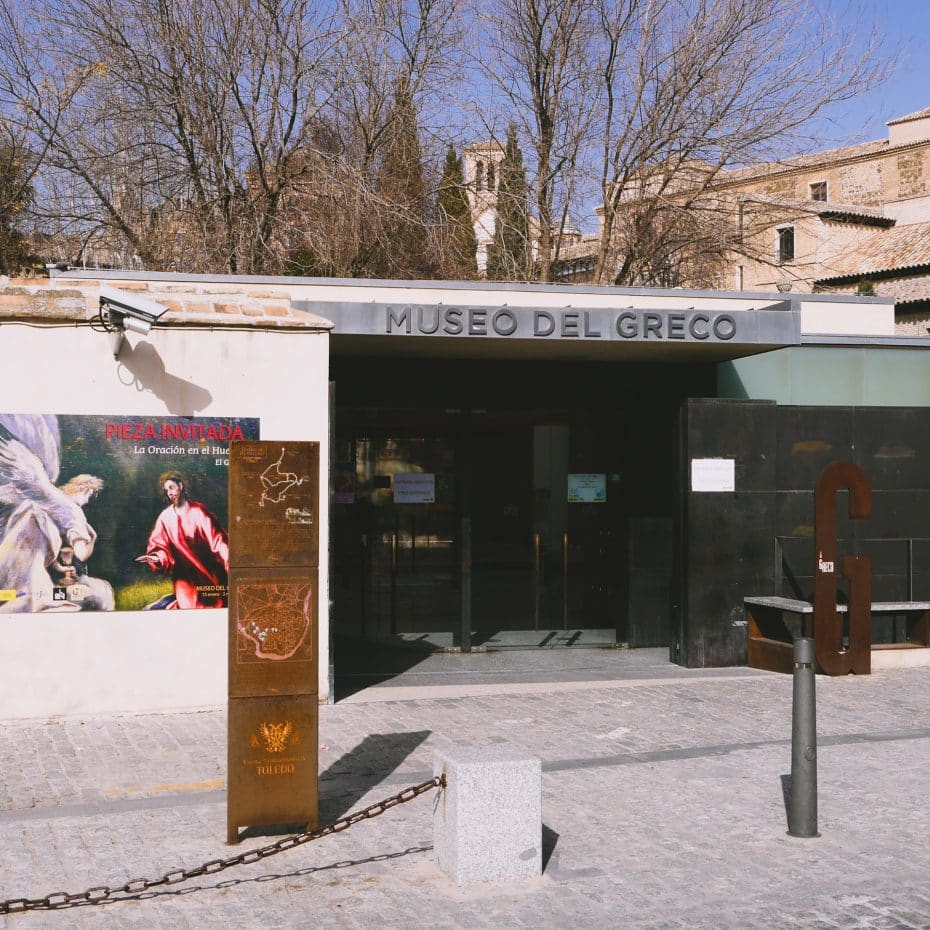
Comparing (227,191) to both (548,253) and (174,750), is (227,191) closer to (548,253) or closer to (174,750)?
(548,253)

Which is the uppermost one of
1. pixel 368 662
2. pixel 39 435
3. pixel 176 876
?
pixel 39 435

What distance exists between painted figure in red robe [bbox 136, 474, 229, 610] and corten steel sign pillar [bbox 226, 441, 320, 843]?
11.3ft

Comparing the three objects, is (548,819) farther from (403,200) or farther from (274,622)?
(403,200)

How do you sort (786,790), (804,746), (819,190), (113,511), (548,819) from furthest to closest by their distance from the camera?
(819,190), (113,511), (786,790), (548,819), (804,746)

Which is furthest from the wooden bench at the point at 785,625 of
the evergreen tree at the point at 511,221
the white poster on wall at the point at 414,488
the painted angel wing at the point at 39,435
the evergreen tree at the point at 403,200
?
the evergreen tree at the point at 511,221

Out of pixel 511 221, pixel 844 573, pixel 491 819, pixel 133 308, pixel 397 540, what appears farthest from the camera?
pixel 511 221

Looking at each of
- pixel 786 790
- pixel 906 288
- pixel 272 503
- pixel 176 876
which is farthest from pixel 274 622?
pixel 906 288

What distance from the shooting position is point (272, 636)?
6633 millimetres

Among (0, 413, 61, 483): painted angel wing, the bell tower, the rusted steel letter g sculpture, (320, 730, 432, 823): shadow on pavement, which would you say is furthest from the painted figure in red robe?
the bell tower

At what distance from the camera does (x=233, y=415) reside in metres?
10.1

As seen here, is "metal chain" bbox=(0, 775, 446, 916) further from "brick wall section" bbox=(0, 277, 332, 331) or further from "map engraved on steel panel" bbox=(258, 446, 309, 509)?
"brick wall section" bbox=(0, 277, 332, 331)

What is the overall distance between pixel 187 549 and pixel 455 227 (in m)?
16.1

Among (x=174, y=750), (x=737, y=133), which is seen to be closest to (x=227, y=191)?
(x=737, y=133)

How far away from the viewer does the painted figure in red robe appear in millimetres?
9945
